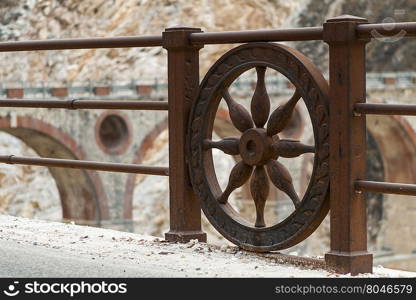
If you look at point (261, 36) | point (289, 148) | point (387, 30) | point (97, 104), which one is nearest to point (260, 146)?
point (289, 148)

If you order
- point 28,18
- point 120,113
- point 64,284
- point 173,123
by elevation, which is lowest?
point 64,284

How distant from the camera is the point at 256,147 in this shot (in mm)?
5039

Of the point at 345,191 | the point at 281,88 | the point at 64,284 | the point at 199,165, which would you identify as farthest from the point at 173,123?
the point at 281,88

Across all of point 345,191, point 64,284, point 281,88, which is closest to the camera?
point 64,284

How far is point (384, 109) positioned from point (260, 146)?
673mm

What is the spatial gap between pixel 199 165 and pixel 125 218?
29679 millimetres

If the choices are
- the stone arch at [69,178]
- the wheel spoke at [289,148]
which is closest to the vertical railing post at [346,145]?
the wheel spoke at [289,148]

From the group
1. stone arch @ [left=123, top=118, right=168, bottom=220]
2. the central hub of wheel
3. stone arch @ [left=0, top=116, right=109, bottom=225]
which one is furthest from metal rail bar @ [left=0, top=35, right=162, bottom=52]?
stone arch @ [left=123, top=118, right=168, bottom=220]

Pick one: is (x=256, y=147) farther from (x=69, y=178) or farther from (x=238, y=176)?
(x=69, y=178)

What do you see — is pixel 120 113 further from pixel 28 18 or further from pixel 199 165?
pixel 199 165

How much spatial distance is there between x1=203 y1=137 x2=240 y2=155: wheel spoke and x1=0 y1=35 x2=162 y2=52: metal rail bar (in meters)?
0.55

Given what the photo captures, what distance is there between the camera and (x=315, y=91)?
477 cm

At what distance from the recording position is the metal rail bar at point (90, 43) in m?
→ 5.48

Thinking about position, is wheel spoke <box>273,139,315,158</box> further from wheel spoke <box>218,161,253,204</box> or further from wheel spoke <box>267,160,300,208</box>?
wheel spoke <box>218,161,253,204</box>
